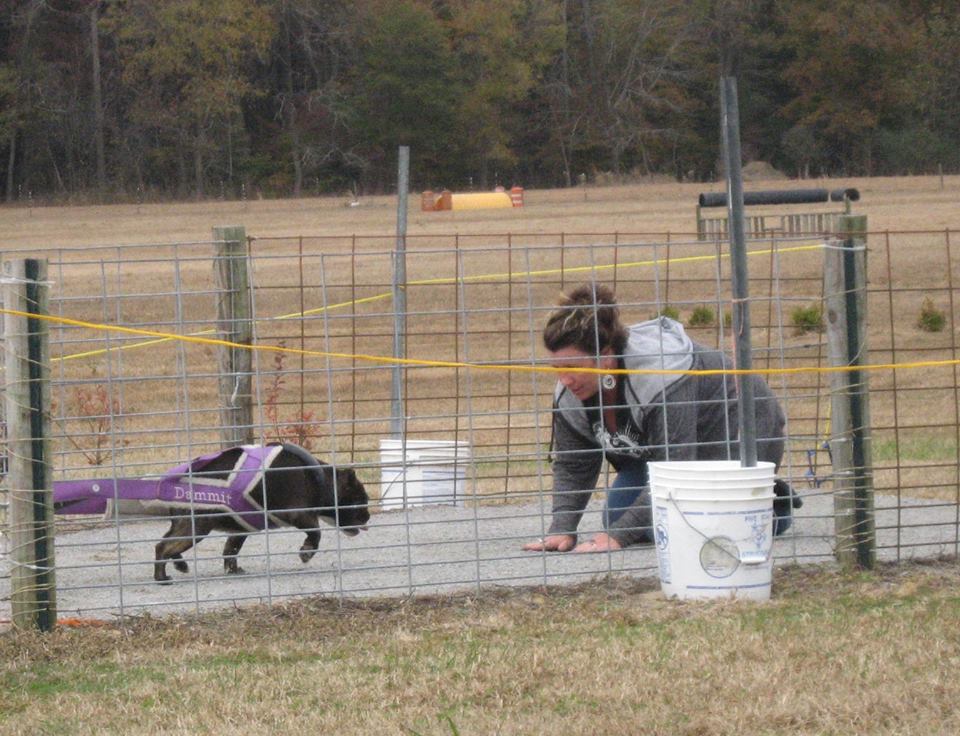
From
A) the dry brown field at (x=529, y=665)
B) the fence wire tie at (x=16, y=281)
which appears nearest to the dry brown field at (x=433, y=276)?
the fence wire tie at (x=16, y=281)

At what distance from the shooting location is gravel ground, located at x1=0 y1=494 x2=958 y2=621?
581 cm

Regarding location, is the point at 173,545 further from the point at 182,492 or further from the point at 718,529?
the point at 718,529

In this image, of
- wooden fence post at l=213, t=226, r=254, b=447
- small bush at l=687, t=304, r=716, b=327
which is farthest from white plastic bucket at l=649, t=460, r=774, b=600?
small bush at l=687, t=304, r=716, b=327

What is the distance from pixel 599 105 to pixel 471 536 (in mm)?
48012

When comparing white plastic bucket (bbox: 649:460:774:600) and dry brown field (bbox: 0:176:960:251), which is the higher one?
dry brown field (bbox: 0:176:960:251)

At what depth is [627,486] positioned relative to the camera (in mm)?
6793

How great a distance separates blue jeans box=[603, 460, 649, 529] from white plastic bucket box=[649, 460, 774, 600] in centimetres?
90

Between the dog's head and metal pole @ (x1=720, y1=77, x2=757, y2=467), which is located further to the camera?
the dog's head

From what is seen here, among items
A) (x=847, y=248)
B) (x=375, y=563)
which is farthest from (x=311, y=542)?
(x=847, y=248)

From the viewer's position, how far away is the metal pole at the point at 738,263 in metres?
5.34

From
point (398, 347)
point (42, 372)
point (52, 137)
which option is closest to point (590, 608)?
point (42, 372)

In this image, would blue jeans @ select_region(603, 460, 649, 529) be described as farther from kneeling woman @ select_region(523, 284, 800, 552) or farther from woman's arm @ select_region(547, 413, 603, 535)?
woman's arm @ select_region(547, 413, 603, 535)

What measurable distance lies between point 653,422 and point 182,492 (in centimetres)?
196

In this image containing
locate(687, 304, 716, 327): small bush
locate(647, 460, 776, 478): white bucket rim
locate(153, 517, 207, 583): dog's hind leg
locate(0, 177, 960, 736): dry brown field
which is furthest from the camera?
locate(687, 304, 716, 327): small bush
